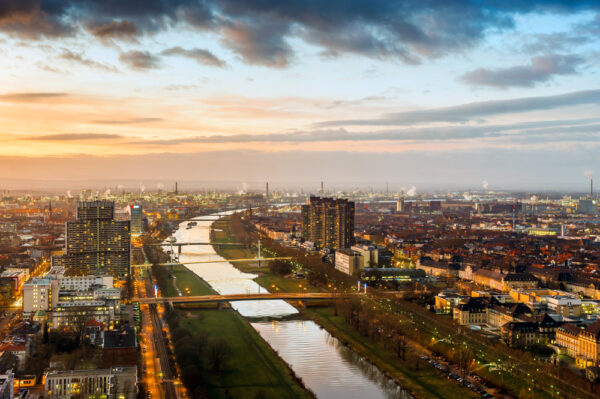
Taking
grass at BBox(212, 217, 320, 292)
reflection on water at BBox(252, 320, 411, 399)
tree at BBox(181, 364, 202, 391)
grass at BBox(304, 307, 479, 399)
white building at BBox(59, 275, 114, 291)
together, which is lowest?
reflection on water at BBox(252, 320, 411, 399)

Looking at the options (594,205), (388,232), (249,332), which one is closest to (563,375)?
(249,332)

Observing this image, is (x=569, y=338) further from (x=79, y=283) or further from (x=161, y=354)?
(x=79, y=283)

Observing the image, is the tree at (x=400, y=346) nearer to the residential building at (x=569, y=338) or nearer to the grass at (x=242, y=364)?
the grass at (x=242, y=364)

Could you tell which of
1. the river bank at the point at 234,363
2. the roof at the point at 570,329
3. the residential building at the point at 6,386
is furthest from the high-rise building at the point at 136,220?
the roof at the point at 570,329

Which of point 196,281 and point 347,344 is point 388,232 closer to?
point 196,281

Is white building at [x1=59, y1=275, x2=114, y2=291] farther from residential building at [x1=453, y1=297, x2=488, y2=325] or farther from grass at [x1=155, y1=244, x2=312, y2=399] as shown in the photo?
residential building at [x1=453, y1=297, x2=488, y2=325]

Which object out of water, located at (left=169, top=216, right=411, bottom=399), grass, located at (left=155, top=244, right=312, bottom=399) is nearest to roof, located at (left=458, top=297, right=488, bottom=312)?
water, located at (left=169, top=216, right=411, bottom=399)
